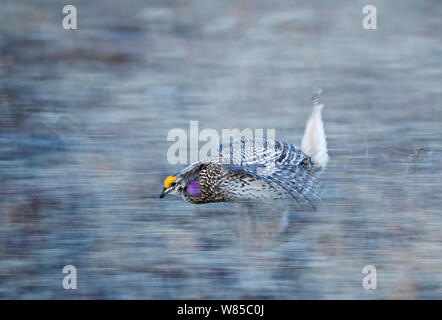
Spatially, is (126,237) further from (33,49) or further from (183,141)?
(33,49)

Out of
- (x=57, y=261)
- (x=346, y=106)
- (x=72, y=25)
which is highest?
(x=72, y=25)

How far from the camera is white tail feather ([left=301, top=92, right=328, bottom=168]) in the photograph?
306 cm

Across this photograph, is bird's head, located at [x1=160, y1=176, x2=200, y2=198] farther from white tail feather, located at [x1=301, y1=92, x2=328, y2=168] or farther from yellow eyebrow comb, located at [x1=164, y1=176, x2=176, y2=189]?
white tail feather, located at [x1=301, y1=92, x2=328, y2=168]

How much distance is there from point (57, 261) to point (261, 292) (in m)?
1.11

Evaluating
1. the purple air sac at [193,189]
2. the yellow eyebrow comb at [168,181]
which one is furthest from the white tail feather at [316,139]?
the yellow eyebrow comb at [168,181]

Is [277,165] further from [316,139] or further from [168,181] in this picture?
[168,181]

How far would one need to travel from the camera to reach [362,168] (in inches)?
124

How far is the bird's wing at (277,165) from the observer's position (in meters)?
2.85

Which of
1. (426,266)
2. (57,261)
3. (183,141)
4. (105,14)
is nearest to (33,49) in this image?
(105,14)

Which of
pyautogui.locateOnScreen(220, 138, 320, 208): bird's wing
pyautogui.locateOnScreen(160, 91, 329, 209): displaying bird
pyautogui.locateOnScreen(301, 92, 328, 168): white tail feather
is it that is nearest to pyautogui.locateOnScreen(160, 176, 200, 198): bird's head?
pyautogui.locateOnScreen(160, 91, 329, 209): displaying bird

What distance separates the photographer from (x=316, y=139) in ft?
10.3

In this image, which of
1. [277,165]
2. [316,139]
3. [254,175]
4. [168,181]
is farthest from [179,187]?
[316,139]

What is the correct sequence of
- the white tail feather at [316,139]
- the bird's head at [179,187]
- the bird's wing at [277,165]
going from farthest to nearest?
the white tail feather at [316,139] < the bird's head at [179,187] < the bird's wing at [277,165]

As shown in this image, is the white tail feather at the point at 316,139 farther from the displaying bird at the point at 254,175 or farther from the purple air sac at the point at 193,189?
the purple air sac at the point at 193,189
